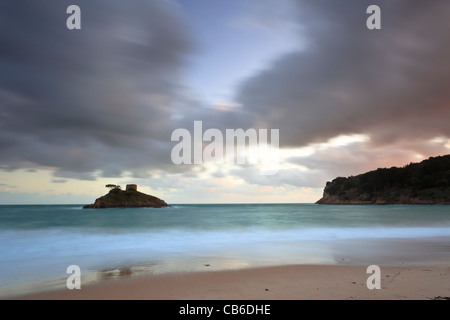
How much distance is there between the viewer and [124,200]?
105688 mm

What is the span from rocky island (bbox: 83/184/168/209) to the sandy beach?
100 metres

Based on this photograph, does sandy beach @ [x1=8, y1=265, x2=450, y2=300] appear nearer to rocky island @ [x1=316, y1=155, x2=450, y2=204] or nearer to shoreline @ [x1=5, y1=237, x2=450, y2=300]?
shoreline @ [x1=5, y1=237, x2=450, y2=300]

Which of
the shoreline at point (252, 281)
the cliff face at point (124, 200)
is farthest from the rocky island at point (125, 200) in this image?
the shoreline at point (252, 281)

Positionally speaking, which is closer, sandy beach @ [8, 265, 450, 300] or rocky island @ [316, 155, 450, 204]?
sandy beach @ [8, 265, 450, 300]

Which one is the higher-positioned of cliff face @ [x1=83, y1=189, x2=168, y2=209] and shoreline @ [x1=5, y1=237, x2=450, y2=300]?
shoreline @ [x1=5, y1=237, x2=450, y2=300]

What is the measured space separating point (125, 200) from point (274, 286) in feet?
348

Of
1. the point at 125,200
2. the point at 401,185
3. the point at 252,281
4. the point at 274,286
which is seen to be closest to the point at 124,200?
the point at 125,200

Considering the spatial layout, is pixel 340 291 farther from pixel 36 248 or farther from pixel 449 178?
pixel 449 178

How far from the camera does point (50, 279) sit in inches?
346

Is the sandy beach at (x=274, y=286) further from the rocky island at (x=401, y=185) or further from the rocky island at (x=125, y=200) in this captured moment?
the rocky island at (x=401, y=185)

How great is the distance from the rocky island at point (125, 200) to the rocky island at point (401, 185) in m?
99.8

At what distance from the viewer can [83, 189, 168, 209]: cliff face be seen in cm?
9981

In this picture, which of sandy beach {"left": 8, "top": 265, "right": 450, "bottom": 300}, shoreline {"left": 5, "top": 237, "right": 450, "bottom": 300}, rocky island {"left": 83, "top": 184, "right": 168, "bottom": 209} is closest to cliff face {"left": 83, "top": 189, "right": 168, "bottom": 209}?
rocky island {"left": 83, "top": 184, "right": 168, "bottom": 209}
